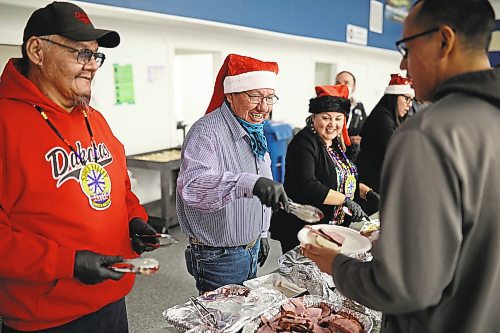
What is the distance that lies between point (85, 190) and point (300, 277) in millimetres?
801

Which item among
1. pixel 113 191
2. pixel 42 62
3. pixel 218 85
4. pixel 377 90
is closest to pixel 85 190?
pixel 113 191

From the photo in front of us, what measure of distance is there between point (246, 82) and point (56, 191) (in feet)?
2.71

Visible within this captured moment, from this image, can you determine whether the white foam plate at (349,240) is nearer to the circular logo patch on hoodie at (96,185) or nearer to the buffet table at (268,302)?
the buffet table at (268,302)

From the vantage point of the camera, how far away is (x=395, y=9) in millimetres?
7508

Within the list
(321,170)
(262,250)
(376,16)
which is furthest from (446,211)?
(376,16)

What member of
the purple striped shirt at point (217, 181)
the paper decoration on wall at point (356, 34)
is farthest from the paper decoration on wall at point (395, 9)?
the purple striped shirt at point (217, 181)

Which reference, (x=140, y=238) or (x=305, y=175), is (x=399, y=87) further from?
(x=140, y=238)

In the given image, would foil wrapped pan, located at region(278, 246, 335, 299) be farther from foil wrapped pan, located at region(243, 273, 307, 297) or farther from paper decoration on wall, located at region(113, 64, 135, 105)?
paper decoration on wall, located at region(113, 64, 135, 105)

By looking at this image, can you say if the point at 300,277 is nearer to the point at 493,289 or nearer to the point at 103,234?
the point at 103,234

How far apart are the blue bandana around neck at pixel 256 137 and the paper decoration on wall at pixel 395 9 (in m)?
6.51

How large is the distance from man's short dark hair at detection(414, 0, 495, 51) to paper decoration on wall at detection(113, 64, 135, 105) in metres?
3.33

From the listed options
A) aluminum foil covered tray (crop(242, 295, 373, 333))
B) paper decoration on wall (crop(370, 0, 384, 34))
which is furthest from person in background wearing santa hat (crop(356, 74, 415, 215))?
paper decoration on wall (crop(370, 0, 384, 34))

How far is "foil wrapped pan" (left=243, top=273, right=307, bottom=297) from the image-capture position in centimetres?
148

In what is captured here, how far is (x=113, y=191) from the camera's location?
1292 mm
